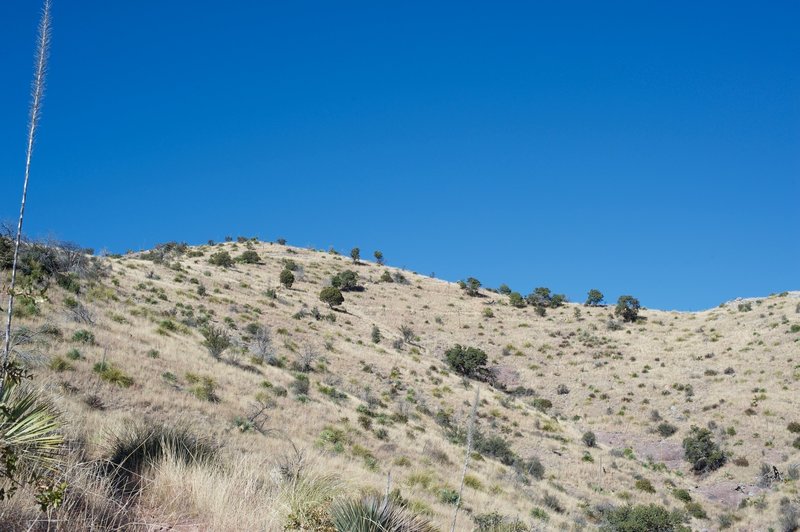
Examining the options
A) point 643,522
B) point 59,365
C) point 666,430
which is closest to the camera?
point 59,365

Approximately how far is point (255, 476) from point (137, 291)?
32270 mm

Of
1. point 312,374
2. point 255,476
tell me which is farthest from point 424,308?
point 255,476

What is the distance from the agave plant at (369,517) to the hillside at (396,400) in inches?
7.4

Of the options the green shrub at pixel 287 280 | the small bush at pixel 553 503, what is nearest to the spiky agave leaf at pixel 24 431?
the small bush at pixel 553 503

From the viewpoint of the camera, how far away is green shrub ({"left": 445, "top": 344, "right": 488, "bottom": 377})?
48.3 metres

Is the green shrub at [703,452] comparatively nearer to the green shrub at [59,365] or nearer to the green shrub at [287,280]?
the green shrub at [59,365]

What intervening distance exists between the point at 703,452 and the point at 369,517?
36151mm

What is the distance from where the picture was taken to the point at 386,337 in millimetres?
49062

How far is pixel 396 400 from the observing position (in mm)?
32625

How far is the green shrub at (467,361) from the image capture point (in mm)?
48306

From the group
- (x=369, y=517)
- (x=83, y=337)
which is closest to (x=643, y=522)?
(x=369, y=517)

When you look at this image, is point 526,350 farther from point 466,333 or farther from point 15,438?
point 15,438

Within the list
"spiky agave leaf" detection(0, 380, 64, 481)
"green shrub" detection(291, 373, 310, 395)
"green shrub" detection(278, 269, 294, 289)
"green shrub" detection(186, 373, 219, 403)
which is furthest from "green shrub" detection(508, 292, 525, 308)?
"spiky agave leaf" detection(0, 380, 64, 481)

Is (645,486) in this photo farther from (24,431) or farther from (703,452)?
(24,431)
